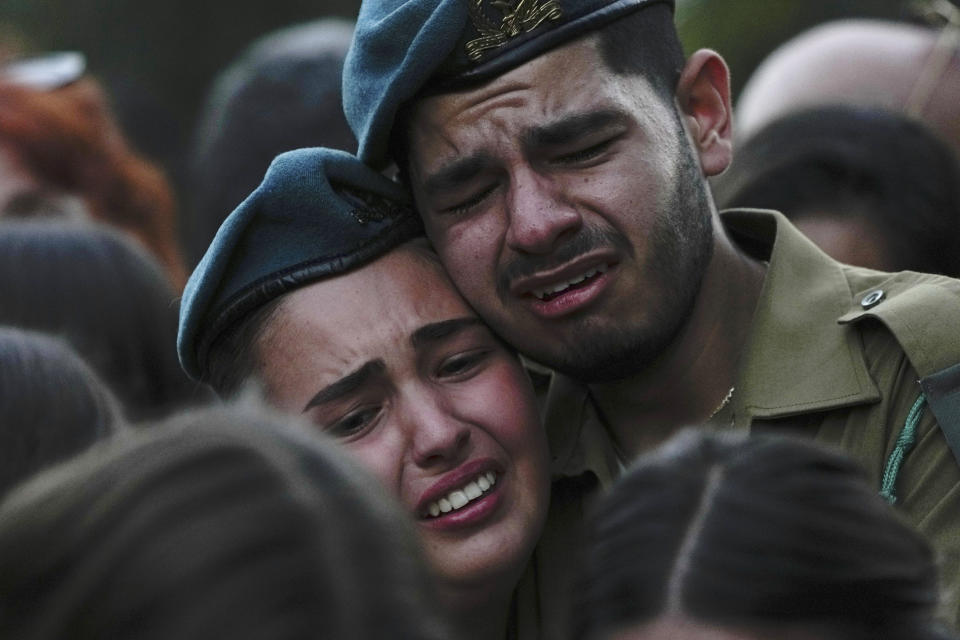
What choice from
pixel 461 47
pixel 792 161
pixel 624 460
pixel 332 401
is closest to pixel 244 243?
pixel 332 401

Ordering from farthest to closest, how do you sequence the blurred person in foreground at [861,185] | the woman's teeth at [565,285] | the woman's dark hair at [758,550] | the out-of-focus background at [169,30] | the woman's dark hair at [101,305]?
the out-of-focus background at [169,30] → the blurred person in foreground at [861,185] → the woman's dark hair at [101,305] → the woman's teeth at [565,285] → the woman's dark hair at [758,550]

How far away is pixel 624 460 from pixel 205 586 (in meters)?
1.90

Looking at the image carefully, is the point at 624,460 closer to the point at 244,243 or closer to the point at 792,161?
the point at 244,243

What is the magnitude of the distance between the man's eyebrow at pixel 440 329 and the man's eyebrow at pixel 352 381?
0.08 meters

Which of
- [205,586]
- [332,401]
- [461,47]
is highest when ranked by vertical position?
[205,586]

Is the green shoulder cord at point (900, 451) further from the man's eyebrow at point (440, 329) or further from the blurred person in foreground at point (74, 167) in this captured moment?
the blurred person in foreground at point (74, 167)

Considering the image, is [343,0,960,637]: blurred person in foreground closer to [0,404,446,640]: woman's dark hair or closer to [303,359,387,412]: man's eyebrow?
[303,359,387,412]: man's eyebrow

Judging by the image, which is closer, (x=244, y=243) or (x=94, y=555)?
(x=94, y=555)

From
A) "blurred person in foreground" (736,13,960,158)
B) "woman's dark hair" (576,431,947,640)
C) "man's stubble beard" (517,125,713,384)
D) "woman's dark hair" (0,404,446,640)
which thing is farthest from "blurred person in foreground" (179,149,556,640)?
"blurred person in foreground" (736,13,960,158)

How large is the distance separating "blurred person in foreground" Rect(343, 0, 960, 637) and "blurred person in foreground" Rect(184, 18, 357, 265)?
1529mm

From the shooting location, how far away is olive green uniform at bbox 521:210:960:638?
8.14 ft

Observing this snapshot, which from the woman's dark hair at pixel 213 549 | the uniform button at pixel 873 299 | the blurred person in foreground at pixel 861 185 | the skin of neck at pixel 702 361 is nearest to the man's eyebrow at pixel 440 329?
the skin of neck at pixel 702 361

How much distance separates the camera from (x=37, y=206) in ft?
16.3

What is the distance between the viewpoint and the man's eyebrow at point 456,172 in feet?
9.22
